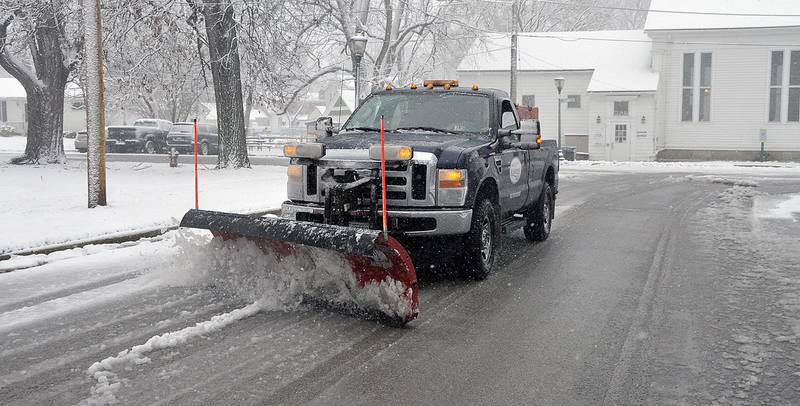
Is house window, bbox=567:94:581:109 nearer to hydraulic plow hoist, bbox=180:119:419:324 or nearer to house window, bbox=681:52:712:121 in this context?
house window, bbox=681:52:712:121

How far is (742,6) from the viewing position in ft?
126

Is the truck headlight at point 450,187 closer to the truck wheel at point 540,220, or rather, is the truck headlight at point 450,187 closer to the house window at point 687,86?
the truck wheel at point 540,220

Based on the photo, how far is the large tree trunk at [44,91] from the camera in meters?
23.9

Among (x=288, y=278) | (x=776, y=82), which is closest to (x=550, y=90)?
(x=776, y=82)

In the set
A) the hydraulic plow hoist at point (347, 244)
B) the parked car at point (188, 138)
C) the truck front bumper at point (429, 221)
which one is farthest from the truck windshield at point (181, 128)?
the truck front bumper at point (429, 221)

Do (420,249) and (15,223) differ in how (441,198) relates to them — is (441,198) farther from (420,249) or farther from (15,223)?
(15,223)

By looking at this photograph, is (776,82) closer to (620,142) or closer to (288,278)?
(620,142)

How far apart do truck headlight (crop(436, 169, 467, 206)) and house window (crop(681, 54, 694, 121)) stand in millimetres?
33848

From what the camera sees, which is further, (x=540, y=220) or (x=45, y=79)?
(x=45, y=79)

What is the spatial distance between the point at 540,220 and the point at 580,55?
33.9 metres

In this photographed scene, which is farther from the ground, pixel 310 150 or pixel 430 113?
pixel 430 113

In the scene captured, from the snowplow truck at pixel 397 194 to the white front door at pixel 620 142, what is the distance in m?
29.7

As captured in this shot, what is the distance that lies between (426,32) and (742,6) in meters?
16.7

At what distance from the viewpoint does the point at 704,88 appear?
37375mm
